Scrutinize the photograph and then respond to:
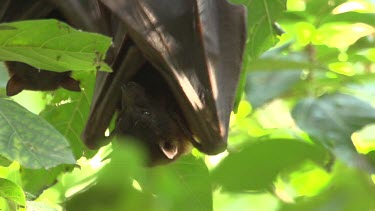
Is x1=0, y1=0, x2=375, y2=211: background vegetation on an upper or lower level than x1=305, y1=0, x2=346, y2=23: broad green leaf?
upper

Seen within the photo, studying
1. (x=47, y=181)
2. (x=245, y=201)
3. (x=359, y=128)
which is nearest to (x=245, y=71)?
(x=359, y=128)

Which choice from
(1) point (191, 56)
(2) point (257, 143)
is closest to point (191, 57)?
(1) point (191, 56)

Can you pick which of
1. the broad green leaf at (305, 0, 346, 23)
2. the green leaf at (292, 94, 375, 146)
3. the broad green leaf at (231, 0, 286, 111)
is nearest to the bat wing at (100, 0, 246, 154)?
the green leaf at (292, 94, 375, 146)

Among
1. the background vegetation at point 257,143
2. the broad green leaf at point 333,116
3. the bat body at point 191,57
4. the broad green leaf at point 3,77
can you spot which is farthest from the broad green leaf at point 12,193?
the broad green leaf at point 3,77

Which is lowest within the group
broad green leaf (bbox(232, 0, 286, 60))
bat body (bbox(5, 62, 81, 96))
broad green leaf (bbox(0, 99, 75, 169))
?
broad green leaf (bbox(232, 0, 286, 60))

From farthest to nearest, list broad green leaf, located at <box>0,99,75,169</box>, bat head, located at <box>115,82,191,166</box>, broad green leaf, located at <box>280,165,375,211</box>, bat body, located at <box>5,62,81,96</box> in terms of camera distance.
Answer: bat body, located at <box>5,62,81,96</box> < bat head, located at <box>115,82,191,166</box> < broad green leaf, located at <box>0,99,75,169</box> < broad green leaf, located at <box>280,165,375,211</box>

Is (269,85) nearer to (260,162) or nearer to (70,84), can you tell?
(70,84)

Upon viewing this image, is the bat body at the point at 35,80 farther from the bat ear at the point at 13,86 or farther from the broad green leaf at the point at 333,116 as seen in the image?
the broad green leaf at the point at 333,116

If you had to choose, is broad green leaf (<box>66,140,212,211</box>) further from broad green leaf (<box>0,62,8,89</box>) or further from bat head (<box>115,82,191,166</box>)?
broad green leaf (<box>0,62,8,89</box>)

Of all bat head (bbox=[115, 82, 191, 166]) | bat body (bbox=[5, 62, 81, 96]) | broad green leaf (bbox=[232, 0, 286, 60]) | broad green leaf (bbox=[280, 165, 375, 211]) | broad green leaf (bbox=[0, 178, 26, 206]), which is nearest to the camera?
broad green leaf (bbox=[280, 165, 375, 211])
